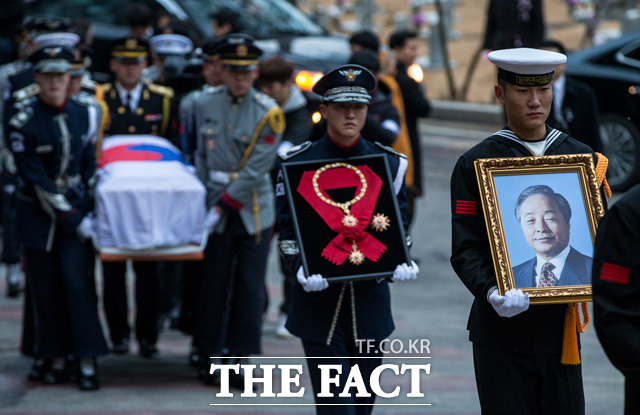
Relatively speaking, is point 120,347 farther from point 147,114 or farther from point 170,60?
point 170,60

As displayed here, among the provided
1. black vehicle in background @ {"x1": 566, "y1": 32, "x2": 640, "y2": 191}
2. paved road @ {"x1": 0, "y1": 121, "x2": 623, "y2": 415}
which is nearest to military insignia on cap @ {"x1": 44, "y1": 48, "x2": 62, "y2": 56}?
paved road @ {"x1": 0, "y1": 121, "x2": 623, "y2": 415}

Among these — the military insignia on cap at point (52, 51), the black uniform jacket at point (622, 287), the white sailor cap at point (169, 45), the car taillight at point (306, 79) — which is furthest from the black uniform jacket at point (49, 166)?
the car taillight at point (306, 79)

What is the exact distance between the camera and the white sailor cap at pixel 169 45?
351 inches

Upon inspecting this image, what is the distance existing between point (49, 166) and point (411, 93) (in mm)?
3807

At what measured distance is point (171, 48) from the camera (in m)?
8.93

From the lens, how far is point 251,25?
13.3m

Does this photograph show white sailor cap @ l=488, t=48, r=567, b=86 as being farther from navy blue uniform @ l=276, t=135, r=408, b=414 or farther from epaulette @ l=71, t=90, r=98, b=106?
epaulette @ l=71, t=90, r=98, b=106

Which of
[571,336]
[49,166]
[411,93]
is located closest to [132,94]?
[49,166]

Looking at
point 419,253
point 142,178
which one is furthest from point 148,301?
point 419,253

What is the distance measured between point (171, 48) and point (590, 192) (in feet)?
17.3

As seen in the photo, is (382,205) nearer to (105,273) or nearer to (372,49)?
(105,273)

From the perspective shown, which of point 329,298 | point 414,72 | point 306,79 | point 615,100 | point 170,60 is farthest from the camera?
point 615,100

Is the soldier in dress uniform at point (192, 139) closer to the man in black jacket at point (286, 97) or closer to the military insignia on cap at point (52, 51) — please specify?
the man in black jacket at point (286, 97)

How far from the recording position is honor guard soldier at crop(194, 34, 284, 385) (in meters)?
7.21
